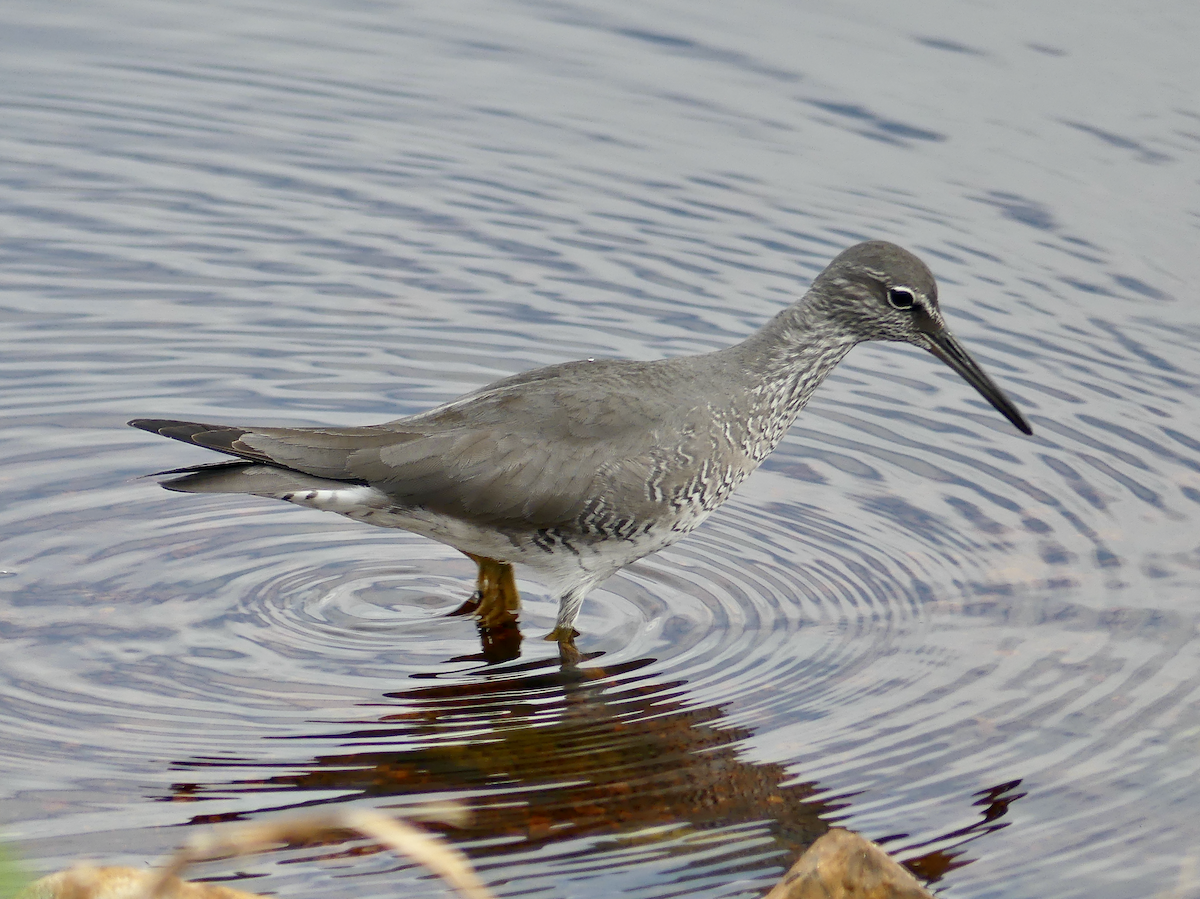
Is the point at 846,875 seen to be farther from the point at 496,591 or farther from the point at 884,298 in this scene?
the point at 884,298

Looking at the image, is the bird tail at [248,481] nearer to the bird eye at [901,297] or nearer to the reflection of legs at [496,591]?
the reflection of legs at [496,591]

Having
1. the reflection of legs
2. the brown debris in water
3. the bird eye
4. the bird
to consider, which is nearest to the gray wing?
the bird

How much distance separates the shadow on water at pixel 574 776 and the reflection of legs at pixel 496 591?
2.43 feet

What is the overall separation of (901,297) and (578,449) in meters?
1.79

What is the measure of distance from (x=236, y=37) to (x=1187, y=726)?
10.5m

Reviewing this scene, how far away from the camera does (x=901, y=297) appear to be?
8492mm

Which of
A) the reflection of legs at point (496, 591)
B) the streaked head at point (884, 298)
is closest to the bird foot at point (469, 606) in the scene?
the reflection of legs at point (496, 591)

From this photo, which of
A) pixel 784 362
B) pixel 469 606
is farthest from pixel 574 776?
pixel 784 362

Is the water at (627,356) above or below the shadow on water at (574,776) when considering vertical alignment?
above

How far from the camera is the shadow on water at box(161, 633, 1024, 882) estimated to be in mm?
6773

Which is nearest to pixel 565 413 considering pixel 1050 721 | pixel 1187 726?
pixel 1050 721

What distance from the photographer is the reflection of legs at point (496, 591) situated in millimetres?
8727

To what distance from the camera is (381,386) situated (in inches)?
416

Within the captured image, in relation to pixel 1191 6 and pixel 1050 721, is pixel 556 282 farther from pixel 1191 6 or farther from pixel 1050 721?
pixel 1191 6
